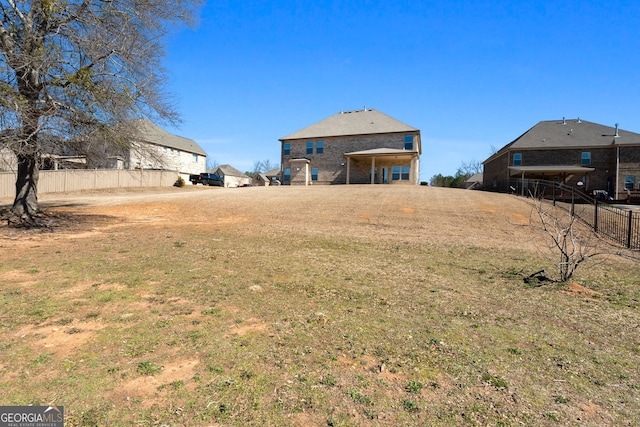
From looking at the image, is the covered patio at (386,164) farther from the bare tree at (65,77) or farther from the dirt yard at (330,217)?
the bare tree at (65,77)

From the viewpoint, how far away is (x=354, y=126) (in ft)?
114

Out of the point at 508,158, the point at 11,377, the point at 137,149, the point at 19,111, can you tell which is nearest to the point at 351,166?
the point at 508,158

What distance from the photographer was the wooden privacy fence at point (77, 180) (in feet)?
83.4

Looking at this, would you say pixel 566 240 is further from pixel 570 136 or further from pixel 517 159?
pixel 570 136

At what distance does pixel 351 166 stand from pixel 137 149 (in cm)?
2367

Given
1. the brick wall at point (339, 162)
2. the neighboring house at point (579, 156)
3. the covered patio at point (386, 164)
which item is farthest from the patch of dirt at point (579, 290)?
the brick wall at point (339, 162)

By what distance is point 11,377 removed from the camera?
111 inches

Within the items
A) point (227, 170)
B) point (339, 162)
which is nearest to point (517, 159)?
point (339, 162)

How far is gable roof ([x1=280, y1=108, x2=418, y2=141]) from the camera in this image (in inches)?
1300

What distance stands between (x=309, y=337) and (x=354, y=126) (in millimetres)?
32943

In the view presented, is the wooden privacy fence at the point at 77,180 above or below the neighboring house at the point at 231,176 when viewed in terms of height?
below
